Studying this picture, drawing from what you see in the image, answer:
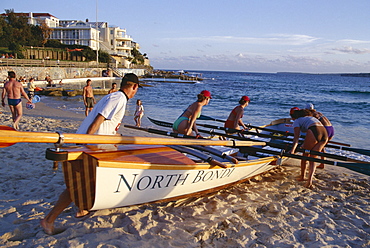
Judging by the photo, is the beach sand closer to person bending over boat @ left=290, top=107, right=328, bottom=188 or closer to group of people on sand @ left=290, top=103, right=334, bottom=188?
group of people on sand @ left=290, top=103, right=334, bottom=188

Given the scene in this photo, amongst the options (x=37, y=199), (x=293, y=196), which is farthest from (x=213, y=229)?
(x=37, y=199)

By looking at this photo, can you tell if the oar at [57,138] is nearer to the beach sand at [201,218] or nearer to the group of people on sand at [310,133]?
the beach sand at [201,218]

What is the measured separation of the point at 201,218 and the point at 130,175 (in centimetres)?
140

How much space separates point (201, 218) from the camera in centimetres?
434

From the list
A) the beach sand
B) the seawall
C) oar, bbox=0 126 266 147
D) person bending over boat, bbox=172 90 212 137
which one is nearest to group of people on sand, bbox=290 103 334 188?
the beach sand

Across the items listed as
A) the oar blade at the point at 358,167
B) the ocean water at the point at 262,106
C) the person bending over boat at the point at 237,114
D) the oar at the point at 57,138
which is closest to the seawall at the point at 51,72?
the ocean water at the point at 262,106

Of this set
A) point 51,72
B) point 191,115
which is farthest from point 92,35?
point 191,115

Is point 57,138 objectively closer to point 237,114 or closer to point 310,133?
point 310,133

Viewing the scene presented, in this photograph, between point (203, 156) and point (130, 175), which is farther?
point (203, 156)

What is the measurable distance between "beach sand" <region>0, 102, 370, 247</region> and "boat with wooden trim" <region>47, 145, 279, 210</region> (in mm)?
350

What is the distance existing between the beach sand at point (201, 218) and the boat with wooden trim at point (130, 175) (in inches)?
13.8

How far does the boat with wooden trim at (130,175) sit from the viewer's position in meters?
3.33

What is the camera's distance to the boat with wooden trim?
3.33 meters

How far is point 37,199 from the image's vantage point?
178 inches
